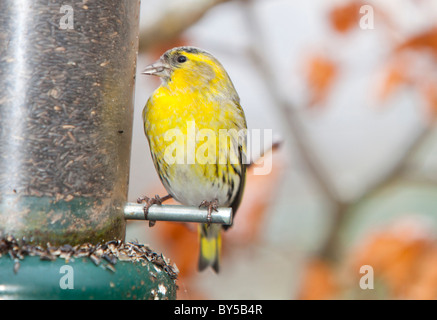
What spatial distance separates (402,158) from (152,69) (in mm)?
2242

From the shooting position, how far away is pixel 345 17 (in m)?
3.80

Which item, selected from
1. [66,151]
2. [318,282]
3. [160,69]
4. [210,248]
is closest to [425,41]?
[318,282]

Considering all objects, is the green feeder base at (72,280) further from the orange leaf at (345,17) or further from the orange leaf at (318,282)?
the orange leaf at (345,17)

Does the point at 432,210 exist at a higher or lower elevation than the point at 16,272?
higher

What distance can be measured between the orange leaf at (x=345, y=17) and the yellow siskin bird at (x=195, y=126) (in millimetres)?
1813

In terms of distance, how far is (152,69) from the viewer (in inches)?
81.4

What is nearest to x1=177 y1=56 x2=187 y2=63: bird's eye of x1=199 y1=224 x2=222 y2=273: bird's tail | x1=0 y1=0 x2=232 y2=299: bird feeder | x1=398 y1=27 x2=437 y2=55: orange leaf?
x1=0 y1=0 x2=232 y2=299: bird feeder

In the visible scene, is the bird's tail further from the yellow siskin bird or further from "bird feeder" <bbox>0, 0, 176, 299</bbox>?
"bird feeder" <bbox>0, 0, 176, 299</bbox>

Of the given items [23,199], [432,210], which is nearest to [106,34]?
[23,199]

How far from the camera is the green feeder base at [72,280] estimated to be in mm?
1360

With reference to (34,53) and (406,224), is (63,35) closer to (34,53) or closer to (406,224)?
(34,53)

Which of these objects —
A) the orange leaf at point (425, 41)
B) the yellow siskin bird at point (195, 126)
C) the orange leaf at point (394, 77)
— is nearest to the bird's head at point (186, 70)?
the yellow siskin bird at point (195, 126)

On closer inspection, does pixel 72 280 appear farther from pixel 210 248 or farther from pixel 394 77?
pixel 394 77

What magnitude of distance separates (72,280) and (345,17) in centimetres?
290
